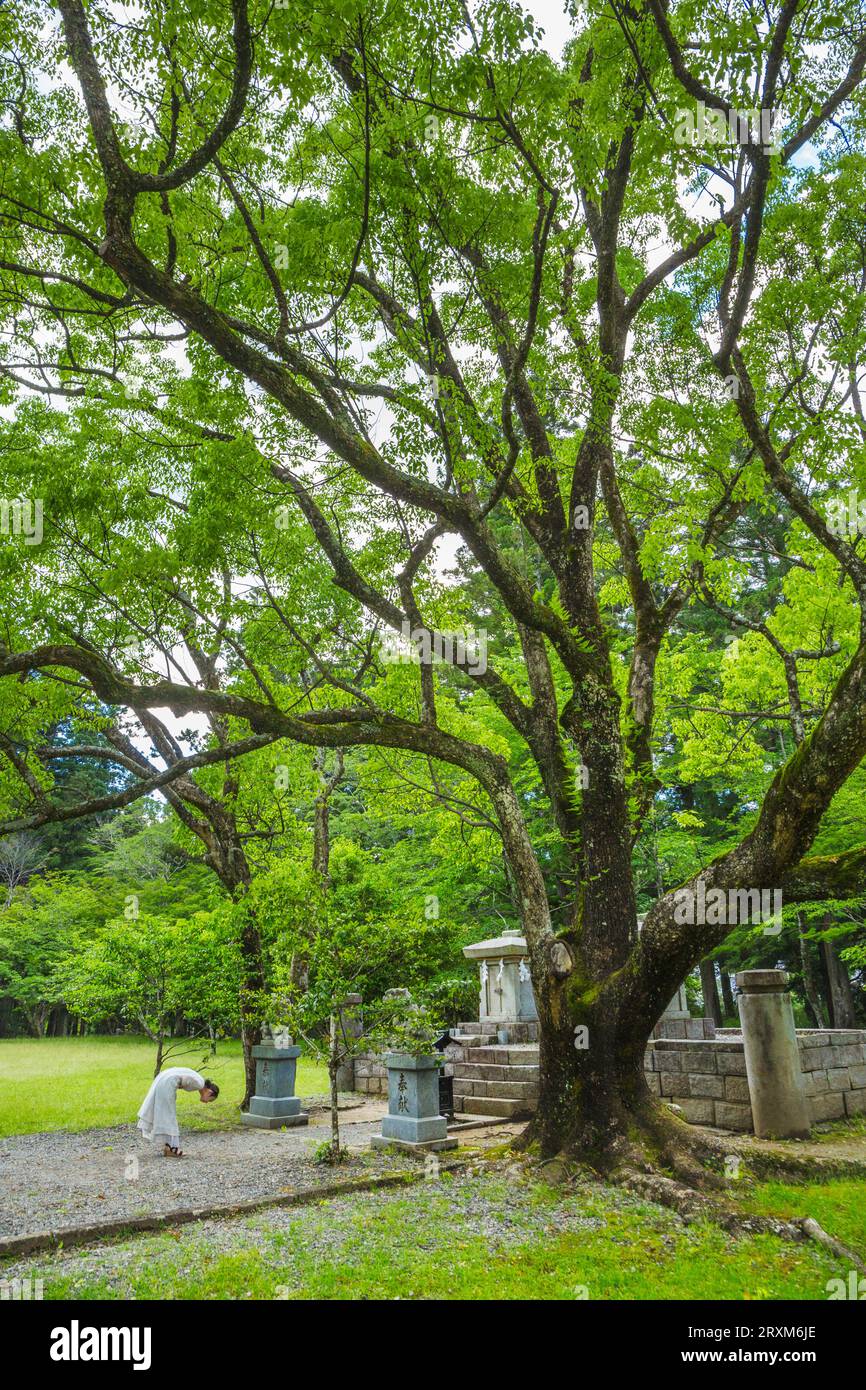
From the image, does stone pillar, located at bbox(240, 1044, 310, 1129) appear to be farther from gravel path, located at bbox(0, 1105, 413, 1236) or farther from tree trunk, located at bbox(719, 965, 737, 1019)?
tree trunk, located at bbox(719, 965, 737, 1019)

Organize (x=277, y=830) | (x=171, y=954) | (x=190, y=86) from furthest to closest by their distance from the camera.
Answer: (x=277, y=830) < (x=171, y=954) < (x=190, y=86)

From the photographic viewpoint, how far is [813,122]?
7.00 m

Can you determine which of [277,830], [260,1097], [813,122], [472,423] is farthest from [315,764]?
[813,122]

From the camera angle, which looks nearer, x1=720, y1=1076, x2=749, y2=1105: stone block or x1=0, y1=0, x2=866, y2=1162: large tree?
x1=0, y1=0, x2=866, y2=1162: large tree

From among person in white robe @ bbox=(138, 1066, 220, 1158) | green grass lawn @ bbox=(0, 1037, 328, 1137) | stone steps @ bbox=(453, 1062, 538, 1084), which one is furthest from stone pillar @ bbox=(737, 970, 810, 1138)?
green grass lawn @ bbox=(0, 1037, 328, 1137)

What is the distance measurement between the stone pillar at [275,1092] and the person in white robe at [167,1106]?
1880mm

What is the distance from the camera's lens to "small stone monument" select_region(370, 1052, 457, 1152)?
8.49m

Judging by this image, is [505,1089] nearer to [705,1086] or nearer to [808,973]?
[705,1086]

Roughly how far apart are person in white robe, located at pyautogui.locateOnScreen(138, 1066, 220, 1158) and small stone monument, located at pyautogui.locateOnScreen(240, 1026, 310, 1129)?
1879mm

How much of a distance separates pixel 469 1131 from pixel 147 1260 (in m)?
5.44

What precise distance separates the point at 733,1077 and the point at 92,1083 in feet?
40.6

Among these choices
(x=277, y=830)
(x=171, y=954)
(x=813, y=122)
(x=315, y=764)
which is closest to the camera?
(x=813, y=122)

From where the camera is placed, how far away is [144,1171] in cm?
801

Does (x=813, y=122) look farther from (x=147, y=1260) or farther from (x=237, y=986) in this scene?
(x=237, y=986)
